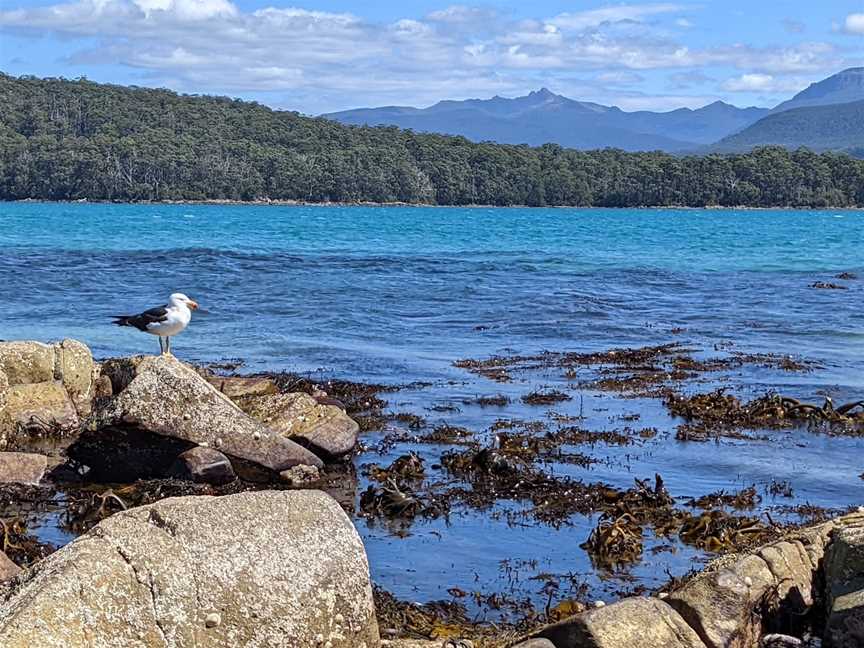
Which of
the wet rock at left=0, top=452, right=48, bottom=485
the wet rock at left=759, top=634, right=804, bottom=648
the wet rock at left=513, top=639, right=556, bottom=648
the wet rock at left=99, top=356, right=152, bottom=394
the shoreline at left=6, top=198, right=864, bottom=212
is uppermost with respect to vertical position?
the wet rock at left=513, top=639, right=556, bottom=648

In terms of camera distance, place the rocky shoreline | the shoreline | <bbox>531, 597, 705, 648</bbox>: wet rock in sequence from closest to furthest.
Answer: the rocky shoreline < <bbox>531, 597, 705, 648</bbox>: wet rock < the shoreline

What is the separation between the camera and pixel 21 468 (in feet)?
37.2

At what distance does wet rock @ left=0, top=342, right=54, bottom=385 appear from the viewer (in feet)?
45.9

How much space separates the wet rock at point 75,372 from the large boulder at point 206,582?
858 cm

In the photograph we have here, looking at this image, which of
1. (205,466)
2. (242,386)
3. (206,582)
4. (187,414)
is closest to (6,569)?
(206,582)

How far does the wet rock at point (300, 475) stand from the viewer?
38.4 ft

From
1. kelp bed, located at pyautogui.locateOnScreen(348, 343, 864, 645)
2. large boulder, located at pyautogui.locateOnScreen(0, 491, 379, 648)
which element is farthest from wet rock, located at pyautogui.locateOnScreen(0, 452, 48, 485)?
large boulder, located at pyautogui.locateOnScreen(0, 491, 379, 648)

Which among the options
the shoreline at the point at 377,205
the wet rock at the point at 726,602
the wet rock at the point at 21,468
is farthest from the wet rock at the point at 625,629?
the shoreline at the point at 377,205

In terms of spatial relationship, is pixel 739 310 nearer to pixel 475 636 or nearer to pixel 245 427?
pixel 245 427

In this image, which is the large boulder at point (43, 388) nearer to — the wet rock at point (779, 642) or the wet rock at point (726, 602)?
the wet rock at point (726, 602)

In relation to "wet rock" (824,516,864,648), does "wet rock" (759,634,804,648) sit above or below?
below

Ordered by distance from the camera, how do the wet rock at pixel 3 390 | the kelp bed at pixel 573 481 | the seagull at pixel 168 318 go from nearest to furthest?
the kelp bed at pixel 573 481, the wet rock at pixel 3 390, the seagull at pixel 168 318

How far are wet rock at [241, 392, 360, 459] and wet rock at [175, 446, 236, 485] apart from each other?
1133 millimetres

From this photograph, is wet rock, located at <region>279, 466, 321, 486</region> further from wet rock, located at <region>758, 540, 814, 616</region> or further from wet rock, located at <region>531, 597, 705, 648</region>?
wet rock, located at <region>531, 597, 705, 648</region>
